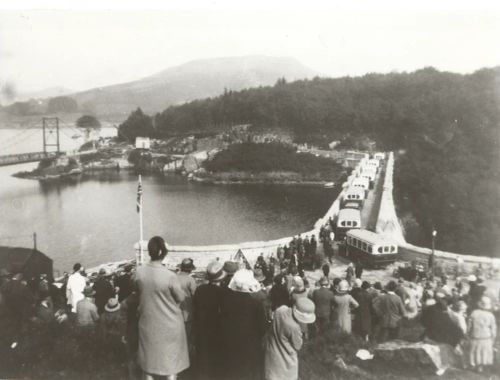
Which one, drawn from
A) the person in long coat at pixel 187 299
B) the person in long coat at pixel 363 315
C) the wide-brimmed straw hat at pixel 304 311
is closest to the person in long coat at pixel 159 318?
the person in long coat at pixel 187 299

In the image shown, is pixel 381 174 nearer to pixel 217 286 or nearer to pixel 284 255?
pixel 284 255

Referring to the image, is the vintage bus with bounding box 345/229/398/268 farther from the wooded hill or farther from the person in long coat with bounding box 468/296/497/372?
the wooded hill

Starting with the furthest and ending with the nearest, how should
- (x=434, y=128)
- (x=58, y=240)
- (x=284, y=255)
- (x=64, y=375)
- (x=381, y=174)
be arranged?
(x=434, y=128)
(x=381, y=174)
(x=58, y=240)
(x=284, y=255)
(x=64, y=375)

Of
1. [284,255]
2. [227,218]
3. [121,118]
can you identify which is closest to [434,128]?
[227,218]

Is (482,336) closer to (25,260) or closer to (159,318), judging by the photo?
(159,318)

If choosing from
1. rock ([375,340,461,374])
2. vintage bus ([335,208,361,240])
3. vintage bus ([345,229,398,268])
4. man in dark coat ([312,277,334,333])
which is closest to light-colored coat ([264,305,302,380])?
rock ([375,340,461,374])

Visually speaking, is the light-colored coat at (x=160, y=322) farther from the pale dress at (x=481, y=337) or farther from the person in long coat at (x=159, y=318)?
the pale dress at (x=481, y=337)
